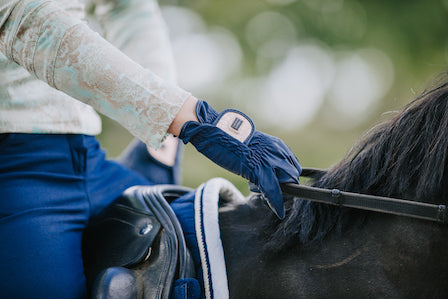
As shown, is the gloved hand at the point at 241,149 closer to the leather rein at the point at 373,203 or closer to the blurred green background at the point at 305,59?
the leather rein at the point at 373,203

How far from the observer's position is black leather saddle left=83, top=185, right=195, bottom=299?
3.85 feet

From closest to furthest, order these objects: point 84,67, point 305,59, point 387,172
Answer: point 84,67, point 387,172, point 305,59

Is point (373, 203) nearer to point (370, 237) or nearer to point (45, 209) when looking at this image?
point (370, 237)

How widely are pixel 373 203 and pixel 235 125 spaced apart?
38cm

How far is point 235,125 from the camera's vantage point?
3.59 ft

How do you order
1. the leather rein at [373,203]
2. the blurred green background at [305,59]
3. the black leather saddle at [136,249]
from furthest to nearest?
1. the blurred green background at [305,59]
2. the black leather saddle at [136,249]
3. the leather rein at [373,203]

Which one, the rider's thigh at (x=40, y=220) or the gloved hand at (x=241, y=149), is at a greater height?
the gloved hand at (x=241, y=149)

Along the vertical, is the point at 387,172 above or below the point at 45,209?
above

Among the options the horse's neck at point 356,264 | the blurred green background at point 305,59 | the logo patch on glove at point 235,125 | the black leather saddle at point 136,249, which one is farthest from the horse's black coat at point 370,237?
the blurred green background at point 305,59

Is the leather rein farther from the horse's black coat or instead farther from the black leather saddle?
the black leather saddle

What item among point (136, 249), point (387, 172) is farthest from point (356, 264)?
point (136, 249)

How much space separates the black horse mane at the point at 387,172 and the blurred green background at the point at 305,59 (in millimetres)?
8572

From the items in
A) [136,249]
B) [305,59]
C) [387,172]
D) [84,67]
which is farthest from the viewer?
[305,59]

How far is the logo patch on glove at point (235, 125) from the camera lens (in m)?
1.08
